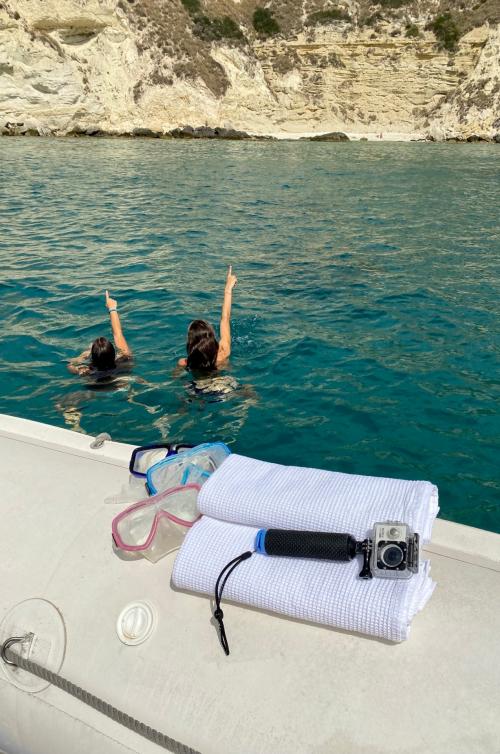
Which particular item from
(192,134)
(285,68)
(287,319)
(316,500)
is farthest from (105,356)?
(285,68)

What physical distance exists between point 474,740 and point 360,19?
199 ft

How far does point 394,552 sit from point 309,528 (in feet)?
1.23

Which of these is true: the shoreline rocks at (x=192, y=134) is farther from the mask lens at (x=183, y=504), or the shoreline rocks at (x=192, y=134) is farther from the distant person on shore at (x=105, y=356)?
the mask lens at (x=183, y=504)

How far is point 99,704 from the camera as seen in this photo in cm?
230

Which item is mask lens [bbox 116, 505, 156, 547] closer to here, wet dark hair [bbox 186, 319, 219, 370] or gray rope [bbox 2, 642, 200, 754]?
gray rope [bbox 2, 642, 200, 754]

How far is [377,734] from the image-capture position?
1977 millimetres

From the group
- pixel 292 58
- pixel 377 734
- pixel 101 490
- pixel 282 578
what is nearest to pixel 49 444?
pixel 101 490

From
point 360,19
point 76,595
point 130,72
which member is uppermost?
point 360,19

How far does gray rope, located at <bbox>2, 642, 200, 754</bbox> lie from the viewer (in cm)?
215

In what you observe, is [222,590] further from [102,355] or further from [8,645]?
[102,355]

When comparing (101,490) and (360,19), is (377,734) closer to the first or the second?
(101,490)

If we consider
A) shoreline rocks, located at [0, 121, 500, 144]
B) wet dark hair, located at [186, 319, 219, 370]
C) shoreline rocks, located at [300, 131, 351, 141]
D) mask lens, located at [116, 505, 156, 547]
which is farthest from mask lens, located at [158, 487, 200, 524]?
shoreline rocks, located at [300, 131, 351, 141]

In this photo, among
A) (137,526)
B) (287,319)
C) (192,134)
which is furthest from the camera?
(192,134)

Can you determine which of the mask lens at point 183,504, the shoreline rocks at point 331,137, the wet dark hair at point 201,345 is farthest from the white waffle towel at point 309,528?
the shoreline rocks at point 331,137
